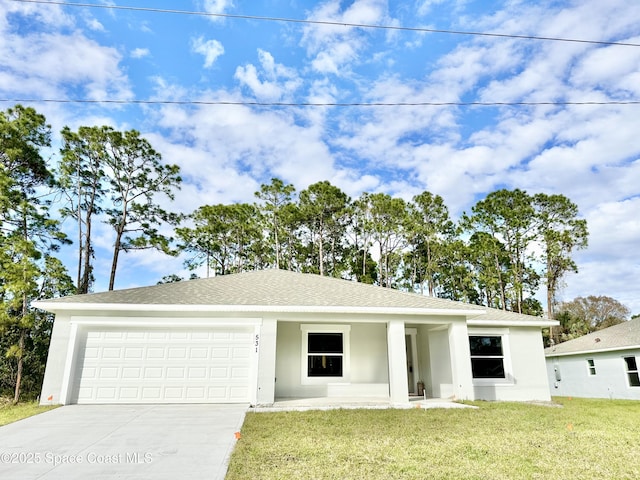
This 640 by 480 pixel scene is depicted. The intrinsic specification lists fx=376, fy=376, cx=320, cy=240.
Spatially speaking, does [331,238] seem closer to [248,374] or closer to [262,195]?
[262,195]

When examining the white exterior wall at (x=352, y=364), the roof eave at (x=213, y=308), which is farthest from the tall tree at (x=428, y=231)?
the roof eave at (x=213, y=308)

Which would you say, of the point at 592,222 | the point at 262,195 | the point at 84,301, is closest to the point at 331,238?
the point at 262,195

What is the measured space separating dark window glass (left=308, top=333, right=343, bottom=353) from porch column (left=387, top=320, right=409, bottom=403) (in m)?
2.05

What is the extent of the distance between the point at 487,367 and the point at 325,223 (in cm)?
1728

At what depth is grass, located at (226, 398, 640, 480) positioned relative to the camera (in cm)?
468

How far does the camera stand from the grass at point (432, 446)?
184 inches

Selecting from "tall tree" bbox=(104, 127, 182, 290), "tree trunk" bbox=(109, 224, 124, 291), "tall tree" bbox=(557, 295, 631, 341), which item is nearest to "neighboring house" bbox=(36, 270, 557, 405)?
"tree trunk" bbox=(109, 224, 124, 291)

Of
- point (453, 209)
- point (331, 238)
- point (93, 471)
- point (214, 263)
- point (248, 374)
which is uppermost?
point (453, 209)

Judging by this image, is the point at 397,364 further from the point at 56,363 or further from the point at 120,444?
the point at 56,363

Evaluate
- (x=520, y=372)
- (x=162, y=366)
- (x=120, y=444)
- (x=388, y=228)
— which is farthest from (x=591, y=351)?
(x=120, y=444)

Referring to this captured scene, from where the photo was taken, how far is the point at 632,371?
15.6 meters

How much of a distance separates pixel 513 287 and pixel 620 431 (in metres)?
20.9

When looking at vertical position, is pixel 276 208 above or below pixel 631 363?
above

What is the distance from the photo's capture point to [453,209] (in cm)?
2834
